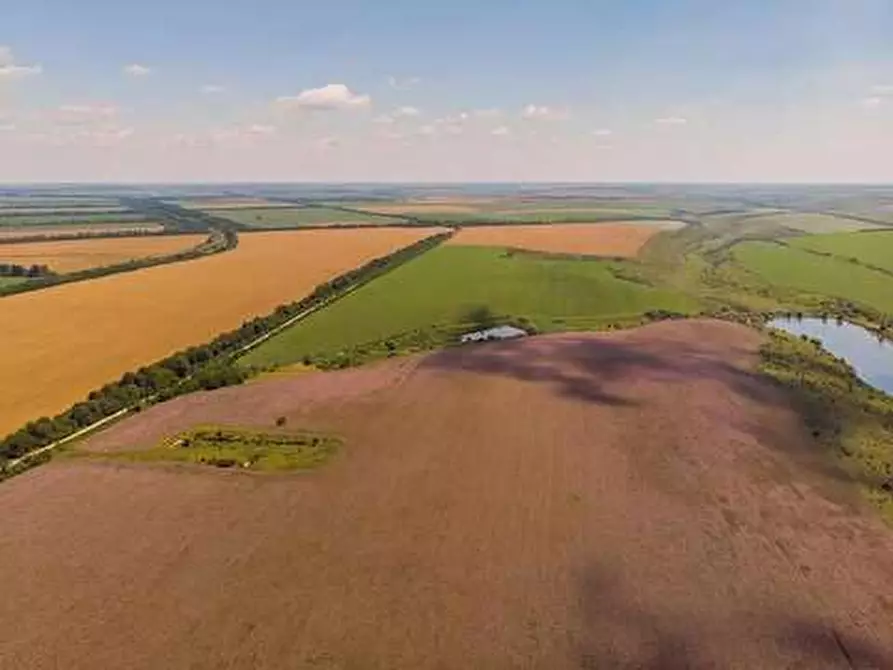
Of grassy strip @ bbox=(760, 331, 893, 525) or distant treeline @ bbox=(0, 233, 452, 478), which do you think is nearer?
grassy strip @ bbox=(760, 331, 893, 525)

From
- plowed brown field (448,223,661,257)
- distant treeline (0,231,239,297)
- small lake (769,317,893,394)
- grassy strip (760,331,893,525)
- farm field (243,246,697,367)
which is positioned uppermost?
plowed brown field (448,223,661,257)

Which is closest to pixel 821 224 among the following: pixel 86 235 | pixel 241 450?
pixel 86 235

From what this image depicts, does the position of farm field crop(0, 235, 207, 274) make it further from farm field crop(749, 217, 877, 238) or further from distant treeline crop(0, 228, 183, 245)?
farm field crop(749, 217, 877, 238)

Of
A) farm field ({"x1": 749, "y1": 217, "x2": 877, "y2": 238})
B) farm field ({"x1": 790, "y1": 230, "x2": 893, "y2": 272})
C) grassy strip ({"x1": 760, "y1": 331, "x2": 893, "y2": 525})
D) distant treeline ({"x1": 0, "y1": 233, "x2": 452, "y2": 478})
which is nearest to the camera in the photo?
grassy strip ({"x1": 760, "y1": 331, "x2": 893, "y2": 525})

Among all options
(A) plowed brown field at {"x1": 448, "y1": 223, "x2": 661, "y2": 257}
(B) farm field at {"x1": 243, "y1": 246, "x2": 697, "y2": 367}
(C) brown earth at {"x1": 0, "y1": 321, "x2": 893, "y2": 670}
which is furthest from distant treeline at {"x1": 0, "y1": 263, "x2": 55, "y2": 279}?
(A) plowed brown field at {"x1": 448, "y1": 223, "x2": 661, "y2": 257}

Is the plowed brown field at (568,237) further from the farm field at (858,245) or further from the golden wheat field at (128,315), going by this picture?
the farm field at (858,245)

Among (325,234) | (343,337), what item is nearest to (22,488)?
(343,337)
